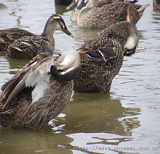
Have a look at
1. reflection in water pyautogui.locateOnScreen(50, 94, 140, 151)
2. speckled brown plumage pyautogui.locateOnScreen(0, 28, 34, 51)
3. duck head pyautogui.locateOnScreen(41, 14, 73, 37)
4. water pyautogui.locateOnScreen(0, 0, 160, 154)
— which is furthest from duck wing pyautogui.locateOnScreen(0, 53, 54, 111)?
duck head pyautogui.locateOnScreen(41, 14, 73, 37)

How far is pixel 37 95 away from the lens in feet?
13.7

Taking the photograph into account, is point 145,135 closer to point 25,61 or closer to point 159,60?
point 159,60

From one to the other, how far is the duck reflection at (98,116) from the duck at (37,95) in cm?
37

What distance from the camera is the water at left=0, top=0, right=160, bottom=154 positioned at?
3.91 meters

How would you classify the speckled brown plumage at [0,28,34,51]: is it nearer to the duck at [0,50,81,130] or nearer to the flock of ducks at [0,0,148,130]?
the flock of ducks at [0,0,148,130]

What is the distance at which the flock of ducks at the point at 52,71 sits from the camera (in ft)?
13.5

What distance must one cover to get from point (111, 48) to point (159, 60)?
7.00 ft

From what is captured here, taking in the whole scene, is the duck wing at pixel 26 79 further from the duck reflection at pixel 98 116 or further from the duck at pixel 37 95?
the duck reflection at pixel 98 116

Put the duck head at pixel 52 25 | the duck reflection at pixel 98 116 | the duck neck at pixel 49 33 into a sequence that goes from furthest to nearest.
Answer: the duck head at pixel 52 25, the duck neck at pixel 49 33, the duck reflection at pixel 98 116

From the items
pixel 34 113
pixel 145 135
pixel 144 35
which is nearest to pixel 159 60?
pixel 144 35

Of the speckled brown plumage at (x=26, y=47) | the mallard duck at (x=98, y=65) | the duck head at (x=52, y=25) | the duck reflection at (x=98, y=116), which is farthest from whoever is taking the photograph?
the duck head at (x=52, y=25)

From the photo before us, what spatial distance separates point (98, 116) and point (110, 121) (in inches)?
10.0

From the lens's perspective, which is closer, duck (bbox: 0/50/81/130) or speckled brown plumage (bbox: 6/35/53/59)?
duck (bbox: 0/50/81/130)

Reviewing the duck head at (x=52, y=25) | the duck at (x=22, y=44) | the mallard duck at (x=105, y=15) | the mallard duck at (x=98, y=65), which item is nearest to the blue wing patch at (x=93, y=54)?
the mallard duck at (x=98, y=65)
